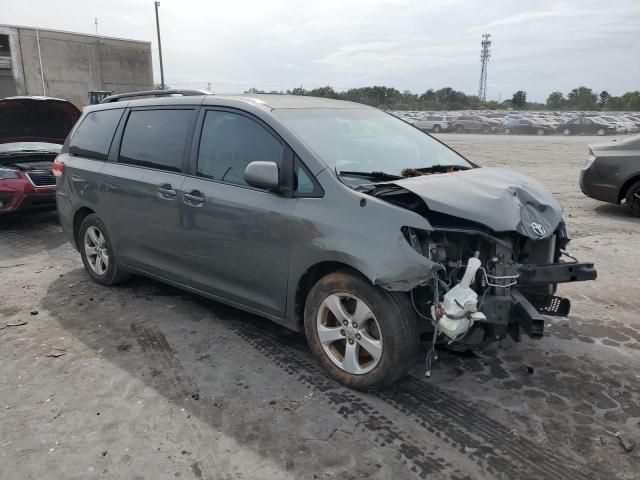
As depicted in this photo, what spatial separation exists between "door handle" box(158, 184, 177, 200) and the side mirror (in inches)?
39.8

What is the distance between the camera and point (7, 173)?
24.8ft

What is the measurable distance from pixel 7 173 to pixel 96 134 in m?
3.39

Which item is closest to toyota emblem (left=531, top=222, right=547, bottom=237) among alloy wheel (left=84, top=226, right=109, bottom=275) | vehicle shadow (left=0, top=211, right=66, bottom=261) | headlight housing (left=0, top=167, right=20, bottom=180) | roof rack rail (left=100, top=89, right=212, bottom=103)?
roof rack rail (left=100, top=89, right=212, bottom=103)

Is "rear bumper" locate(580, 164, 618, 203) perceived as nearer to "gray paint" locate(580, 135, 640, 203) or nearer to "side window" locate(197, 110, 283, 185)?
"gray paint" locate(580, 135, 640, 203)

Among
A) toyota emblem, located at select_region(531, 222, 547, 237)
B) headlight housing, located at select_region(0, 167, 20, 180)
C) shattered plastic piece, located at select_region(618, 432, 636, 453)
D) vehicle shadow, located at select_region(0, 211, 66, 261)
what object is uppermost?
toyota emblem, located at select_region(531, 222, 547, 237)

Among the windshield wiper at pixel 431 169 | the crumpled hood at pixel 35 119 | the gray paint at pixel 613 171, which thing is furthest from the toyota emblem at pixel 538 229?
the crumpled hood at pixel 35 119

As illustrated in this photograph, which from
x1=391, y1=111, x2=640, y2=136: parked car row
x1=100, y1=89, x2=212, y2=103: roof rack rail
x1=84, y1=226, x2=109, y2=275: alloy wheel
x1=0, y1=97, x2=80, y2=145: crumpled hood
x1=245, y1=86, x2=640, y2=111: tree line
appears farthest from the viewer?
x1=245, y1=86, x2=640, y2=111: tree line

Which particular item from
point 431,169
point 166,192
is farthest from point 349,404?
point 166,192

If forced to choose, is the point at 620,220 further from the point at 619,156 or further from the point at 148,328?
the point at 148,328

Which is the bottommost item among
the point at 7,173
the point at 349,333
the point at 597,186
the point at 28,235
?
the point at 28,235

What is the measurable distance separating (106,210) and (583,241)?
5.99 meters

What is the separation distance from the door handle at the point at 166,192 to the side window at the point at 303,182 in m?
1.21

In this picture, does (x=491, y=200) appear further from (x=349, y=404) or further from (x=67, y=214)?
(x=67, y=214)

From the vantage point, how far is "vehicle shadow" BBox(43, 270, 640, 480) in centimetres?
267
